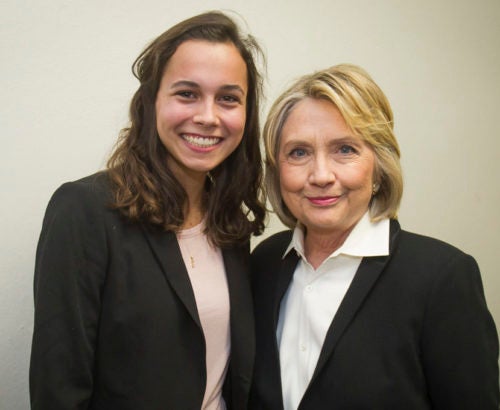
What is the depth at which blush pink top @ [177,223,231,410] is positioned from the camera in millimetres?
1075

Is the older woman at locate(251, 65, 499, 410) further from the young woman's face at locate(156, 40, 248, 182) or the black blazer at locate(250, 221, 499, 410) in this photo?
the young woman's face at locate(156, 40, 248, 182)

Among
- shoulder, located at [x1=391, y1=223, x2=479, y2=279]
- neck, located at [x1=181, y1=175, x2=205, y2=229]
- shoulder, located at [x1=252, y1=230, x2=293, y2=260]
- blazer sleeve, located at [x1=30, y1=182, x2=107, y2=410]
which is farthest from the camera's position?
shoulder, located at [x1=252, y1=230, x2=293, y2=260]

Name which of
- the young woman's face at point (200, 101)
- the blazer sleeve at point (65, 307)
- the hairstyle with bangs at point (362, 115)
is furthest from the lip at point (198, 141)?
the blazer sleeve at point (65, 307)

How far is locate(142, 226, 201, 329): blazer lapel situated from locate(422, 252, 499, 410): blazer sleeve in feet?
1.91

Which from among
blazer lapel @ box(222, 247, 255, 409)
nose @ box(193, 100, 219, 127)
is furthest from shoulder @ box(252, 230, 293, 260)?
nose @ box(193, 100, 219, 127)

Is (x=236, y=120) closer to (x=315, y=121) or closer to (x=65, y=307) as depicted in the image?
(x=315, y=121)

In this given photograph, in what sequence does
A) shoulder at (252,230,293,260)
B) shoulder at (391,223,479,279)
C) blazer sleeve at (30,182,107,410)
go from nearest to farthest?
blazer sleeve at (30,182,107,410) → shoulder at (391,223,479,279) → shoulder at (252,230,293,260)

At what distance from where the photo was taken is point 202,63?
3.28 feet

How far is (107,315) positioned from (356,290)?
62 centimetres

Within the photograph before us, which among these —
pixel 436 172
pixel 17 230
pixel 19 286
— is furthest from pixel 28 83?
pixel 436 172

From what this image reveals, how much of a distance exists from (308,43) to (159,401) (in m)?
1.50

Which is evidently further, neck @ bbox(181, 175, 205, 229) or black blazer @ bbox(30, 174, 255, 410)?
neck @ bbox(181, 175, 205, 229)

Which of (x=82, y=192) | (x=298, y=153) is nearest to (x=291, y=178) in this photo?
(x=298, y=153)

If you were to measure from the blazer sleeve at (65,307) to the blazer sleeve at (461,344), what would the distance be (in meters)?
0.80
